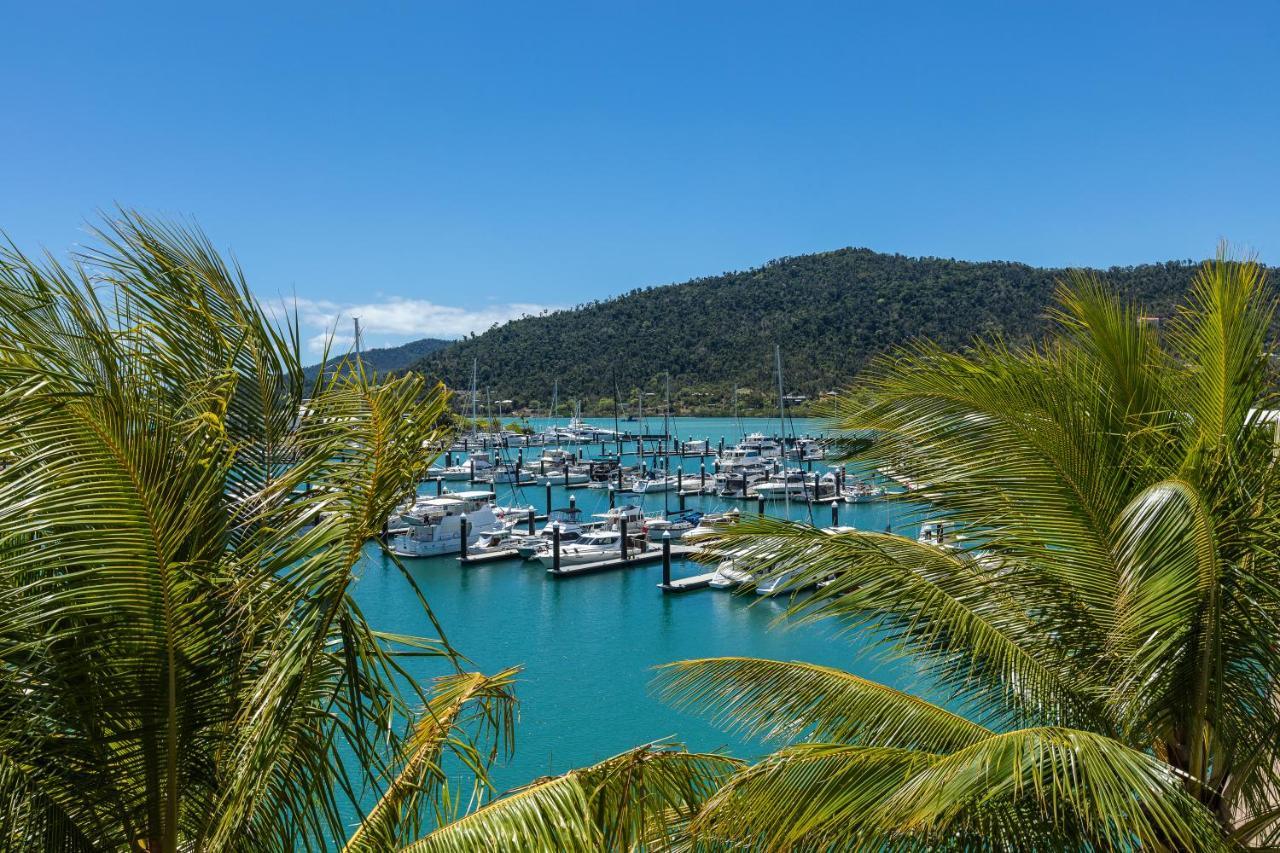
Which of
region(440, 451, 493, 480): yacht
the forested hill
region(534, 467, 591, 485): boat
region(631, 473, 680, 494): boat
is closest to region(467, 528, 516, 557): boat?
region(631, 473, 680, 494): boat

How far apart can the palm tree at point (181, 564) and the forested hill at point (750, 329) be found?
102856 millimetres

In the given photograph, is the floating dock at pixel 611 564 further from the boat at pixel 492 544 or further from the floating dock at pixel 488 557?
the boat at pixel 492 544

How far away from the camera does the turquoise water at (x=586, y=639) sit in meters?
22.8

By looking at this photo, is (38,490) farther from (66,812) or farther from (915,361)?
(915,361)

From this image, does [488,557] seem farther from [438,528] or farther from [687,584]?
[687,584]

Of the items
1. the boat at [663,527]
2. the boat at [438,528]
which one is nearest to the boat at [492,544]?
the boat at [438,528]

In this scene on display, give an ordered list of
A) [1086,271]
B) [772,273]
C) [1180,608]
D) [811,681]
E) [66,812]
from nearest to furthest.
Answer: [66,812] < [1180,608] < [811,681] < [1086,271] < [772,273]

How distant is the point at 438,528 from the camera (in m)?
45.5

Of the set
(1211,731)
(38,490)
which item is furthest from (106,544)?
(1211,731)

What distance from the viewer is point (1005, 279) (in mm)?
128750

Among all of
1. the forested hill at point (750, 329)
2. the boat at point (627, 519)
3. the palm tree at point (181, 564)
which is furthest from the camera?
the forested hill at point (750, 329)

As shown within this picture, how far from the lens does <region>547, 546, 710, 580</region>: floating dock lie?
1569 inches

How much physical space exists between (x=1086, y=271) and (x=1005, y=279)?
131938 millimetres

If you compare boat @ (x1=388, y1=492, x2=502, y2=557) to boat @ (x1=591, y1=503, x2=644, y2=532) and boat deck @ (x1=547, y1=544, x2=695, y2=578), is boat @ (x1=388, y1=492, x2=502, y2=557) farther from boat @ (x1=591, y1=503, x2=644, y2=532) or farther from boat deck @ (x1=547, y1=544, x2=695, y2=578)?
boat deck @ (x1=547, y1=544, x2=695, y2=578)
